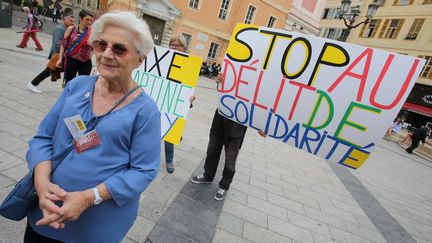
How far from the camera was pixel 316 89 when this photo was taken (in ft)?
7.36

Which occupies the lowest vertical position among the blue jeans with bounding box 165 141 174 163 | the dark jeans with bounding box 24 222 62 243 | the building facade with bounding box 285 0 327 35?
the blue jeans with bounding box 165 141 174 163

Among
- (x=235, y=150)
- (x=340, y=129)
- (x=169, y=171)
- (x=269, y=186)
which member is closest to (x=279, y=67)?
(x=340, y=129)

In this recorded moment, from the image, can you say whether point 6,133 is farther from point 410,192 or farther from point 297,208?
point 410,192

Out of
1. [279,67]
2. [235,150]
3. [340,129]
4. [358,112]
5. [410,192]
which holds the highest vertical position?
[279,67]

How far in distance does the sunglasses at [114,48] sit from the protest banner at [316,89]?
147 centimetres

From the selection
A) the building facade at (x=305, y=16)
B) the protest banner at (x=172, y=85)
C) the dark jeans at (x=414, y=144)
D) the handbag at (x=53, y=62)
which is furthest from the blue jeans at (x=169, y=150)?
the building facade at (x=305, y=16)

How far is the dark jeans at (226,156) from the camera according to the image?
10.7 feet

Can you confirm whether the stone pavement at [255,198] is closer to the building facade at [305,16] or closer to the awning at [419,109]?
the awning at [419,109]

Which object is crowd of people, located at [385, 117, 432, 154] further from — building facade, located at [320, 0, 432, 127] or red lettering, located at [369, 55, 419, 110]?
red lettering, located at [369, 55, 419, 110]

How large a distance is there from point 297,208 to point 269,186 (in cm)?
61

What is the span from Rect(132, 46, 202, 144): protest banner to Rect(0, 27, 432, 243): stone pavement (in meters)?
0.79

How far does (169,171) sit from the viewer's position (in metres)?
3.69

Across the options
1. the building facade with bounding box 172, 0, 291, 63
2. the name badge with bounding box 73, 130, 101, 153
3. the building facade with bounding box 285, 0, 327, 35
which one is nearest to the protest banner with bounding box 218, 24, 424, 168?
the name badge with bounding box 73, 130, 101, 153

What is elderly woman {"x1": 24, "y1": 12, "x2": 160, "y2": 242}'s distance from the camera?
1.27 metres
